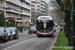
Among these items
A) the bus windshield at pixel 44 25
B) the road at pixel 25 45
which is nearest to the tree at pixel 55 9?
the bus windshield at pixel 44 25

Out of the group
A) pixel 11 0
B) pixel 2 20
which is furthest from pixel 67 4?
pixel 11 0

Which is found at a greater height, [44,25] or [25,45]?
[44,25]

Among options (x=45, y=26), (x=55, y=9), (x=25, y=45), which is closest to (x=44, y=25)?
(x=45, y=26)

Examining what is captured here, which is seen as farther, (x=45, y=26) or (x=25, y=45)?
(x=45, y=26)

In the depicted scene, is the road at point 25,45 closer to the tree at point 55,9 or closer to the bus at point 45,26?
the bus at point 45,26

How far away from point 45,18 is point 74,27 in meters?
25.6

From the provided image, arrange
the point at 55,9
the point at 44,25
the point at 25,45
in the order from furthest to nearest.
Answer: the point at 55,9 < the point at 44,25 < the point at 25,45

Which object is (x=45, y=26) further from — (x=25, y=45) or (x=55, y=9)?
(x=55, y=9)

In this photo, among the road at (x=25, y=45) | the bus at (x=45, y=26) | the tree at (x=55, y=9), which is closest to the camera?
the road at (x=25, y=45)

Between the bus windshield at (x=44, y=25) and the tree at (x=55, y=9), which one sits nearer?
the bus windshield at (x=44, y=25)

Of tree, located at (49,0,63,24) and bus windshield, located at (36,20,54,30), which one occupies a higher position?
tree, located at (49,0,63,24)

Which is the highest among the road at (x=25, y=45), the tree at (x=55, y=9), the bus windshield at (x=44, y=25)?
the tree at (x=55, y=9)

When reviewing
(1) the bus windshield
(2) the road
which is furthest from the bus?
(2) the road

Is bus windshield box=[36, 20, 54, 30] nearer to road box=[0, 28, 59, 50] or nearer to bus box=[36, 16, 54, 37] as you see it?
bus box=[36, 16, 54, 37]
